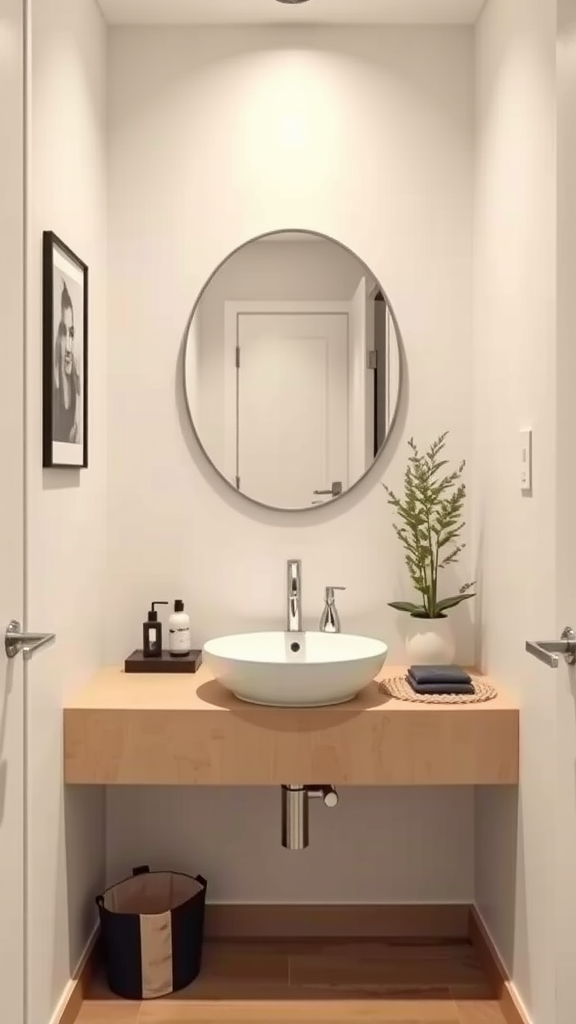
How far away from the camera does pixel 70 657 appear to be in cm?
214

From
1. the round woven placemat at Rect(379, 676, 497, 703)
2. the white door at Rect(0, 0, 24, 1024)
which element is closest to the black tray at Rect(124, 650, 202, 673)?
the round woven placemat at Rect(379, 676, 497, 703)

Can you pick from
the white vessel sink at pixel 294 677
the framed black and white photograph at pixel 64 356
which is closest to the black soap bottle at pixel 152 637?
the white vessel sink at pixel 294 677

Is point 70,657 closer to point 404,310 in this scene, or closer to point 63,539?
point 63,539

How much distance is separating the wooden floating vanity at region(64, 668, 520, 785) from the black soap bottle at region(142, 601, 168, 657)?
361 mm

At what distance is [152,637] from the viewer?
2.45 meters

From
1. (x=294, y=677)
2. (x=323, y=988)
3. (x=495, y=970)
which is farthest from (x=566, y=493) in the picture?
(x=323, y=988)

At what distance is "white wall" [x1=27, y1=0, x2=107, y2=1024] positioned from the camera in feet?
6.04

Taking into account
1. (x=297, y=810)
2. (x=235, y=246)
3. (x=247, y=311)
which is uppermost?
(x=235, y=246)

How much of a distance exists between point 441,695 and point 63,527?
0.94 meters

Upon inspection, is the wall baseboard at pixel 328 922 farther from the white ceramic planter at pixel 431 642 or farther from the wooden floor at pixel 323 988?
the white ceramic planter at pixel 431 642

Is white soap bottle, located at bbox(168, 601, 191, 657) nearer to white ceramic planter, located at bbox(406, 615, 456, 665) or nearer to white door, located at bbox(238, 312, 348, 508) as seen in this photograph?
white door, located at bbox(238, 312, 348, 508)

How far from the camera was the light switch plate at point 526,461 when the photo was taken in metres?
1.96

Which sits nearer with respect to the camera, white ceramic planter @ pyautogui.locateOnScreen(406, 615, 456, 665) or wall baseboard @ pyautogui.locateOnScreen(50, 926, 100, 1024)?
wall baseboard @ pyautogui.locateOnScreen(50, 926, 100, 1024)

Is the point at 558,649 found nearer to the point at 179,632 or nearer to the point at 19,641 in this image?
the point at 19,641
